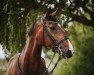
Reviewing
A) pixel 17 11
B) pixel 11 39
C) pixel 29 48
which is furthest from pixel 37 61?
pixel 17 11

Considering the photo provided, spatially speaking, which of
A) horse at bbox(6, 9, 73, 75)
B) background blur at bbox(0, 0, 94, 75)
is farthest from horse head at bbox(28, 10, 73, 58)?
background blur at bbox(0, 0, 94, 75)

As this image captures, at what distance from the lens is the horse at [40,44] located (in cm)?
571

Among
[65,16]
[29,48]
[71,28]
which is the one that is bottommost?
[71,28]

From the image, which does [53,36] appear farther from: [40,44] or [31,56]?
[31,56]

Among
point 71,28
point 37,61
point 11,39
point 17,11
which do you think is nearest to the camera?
point 37,61

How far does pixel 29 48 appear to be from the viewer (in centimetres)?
610

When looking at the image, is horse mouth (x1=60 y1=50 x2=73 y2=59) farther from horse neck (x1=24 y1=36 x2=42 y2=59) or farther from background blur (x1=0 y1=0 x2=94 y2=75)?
background blur (x1=0 y1=0 x2=94 y2=75)

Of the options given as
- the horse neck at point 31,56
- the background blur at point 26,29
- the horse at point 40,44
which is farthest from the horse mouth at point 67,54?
the background blur at point 26,29

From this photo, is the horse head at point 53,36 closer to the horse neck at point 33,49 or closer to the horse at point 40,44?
the horse at point 40,44

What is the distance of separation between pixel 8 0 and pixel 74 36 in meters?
2.65

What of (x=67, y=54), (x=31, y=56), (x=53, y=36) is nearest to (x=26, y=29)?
(x=31, y=56)

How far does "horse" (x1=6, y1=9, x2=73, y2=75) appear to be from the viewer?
5715 millimetres

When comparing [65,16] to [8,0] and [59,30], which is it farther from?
[59,30]

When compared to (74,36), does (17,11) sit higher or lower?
higher
